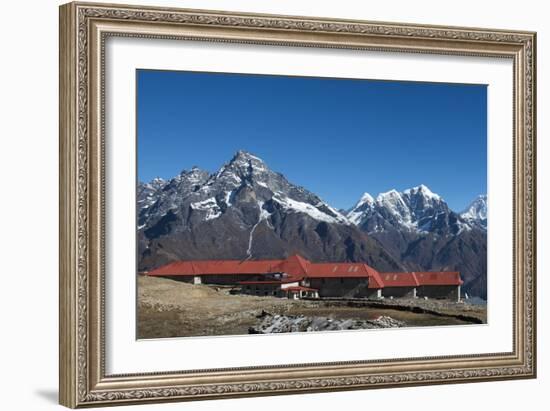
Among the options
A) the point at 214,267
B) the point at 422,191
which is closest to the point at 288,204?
the point at 214,267

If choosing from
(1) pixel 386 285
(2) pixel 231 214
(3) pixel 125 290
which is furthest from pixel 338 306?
(3) pixel 125 290

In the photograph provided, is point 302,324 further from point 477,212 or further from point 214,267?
point 477,212

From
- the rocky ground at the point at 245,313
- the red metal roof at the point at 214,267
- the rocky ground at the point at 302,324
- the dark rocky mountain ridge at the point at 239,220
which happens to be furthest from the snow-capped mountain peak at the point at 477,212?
the red metal roof at the point at 214,267

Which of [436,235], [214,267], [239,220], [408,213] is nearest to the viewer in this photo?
[214,267]

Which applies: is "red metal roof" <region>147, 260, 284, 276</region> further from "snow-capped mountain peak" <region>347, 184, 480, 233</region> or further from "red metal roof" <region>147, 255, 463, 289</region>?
"snow-capped mountain peak" <region>347, 184, 480, 233</region>


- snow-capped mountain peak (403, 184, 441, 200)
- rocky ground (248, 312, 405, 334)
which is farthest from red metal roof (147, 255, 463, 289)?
snow-capped mountain peak (403, 184, 441, 200)

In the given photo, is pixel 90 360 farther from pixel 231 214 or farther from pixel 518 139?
pixel 518 139

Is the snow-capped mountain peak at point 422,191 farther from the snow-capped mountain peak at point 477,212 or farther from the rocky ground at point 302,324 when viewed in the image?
the rocky ground at point 302,324
